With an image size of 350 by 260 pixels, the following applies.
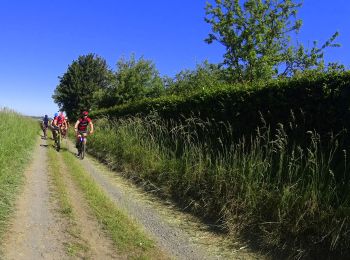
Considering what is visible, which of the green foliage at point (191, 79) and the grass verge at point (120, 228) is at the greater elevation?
the green foliage at point (191, 79)

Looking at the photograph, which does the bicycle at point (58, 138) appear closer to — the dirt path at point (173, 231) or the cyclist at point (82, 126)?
the cyclist at point (82, 126)

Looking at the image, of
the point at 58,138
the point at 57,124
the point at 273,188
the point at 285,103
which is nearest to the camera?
the point at 273,188

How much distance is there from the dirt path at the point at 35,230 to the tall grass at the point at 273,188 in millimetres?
2444

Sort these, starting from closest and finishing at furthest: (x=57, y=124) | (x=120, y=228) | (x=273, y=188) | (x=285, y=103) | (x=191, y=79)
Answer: (x=120, y=228)
(x=273, y=188)
(x=285, y=103)
(x=57, y=124)
(x=191, y=79)

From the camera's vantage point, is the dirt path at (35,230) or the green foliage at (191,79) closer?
the dirt path at (35,230)

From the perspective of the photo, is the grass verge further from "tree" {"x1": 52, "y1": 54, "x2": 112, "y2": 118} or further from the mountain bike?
"tree" {"x1": 52, "y1": 54, "x2": 112, "y2": 118}

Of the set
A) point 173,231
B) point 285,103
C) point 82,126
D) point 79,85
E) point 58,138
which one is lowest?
point 173,231

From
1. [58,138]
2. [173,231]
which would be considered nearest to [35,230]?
[173,231]

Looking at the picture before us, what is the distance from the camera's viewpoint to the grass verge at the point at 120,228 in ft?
18.1

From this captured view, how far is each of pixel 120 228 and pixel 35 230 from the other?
3.85ft

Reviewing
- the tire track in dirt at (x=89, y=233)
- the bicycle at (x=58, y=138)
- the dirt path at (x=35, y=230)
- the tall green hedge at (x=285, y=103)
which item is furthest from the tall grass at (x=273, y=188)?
the bicycle at (x=58, y=138)

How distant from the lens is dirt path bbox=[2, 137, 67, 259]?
511 centimetres

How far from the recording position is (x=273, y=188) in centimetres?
645

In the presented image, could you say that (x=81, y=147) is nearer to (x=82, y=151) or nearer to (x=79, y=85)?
(x=82, y=151)
